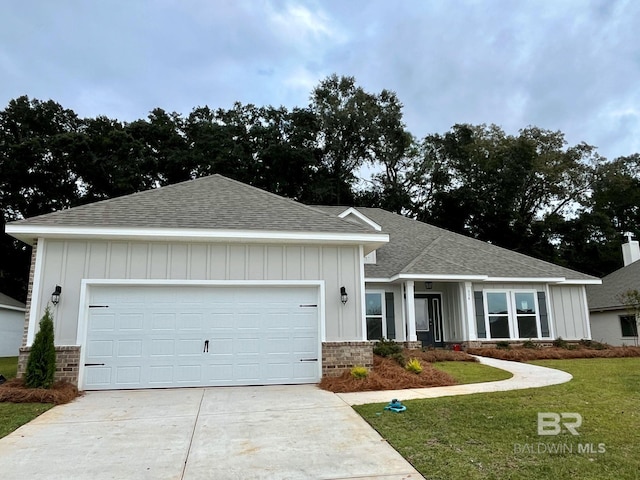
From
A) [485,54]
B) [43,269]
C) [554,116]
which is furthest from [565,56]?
[43,269]

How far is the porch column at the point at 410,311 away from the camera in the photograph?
14.6 meters

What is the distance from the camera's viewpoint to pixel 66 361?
8758 mm

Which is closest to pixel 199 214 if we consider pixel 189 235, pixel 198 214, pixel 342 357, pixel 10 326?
pixel 198 214

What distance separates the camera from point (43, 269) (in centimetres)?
903

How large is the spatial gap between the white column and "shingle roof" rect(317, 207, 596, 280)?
2.03 ft

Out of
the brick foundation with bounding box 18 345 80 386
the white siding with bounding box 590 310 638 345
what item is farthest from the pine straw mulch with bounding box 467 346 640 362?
the brick foundation with bounding box 18 345 80 386

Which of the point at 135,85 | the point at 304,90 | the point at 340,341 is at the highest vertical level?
the point at 304,90

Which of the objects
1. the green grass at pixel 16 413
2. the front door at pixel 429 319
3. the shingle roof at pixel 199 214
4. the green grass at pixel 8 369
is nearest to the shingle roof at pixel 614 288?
the front door at pixel 429 319

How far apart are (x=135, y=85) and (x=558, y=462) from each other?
24.0 metres

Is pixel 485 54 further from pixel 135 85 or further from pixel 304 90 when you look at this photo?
pixel 304 90

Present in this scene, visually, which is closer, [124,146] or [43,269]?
[43,269]

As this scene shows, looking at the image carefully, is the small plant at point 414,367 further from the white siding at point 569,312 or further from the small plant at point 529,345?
the white siding at point 569,312

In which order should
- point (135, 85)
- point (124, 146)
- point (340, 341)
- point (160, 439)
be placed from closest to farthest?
point (160, 439) → point (340, 341) → point (135, 85) → point (124, 146)

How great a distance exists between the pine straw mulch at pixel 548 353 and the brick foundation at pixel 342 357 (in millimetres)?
6081
